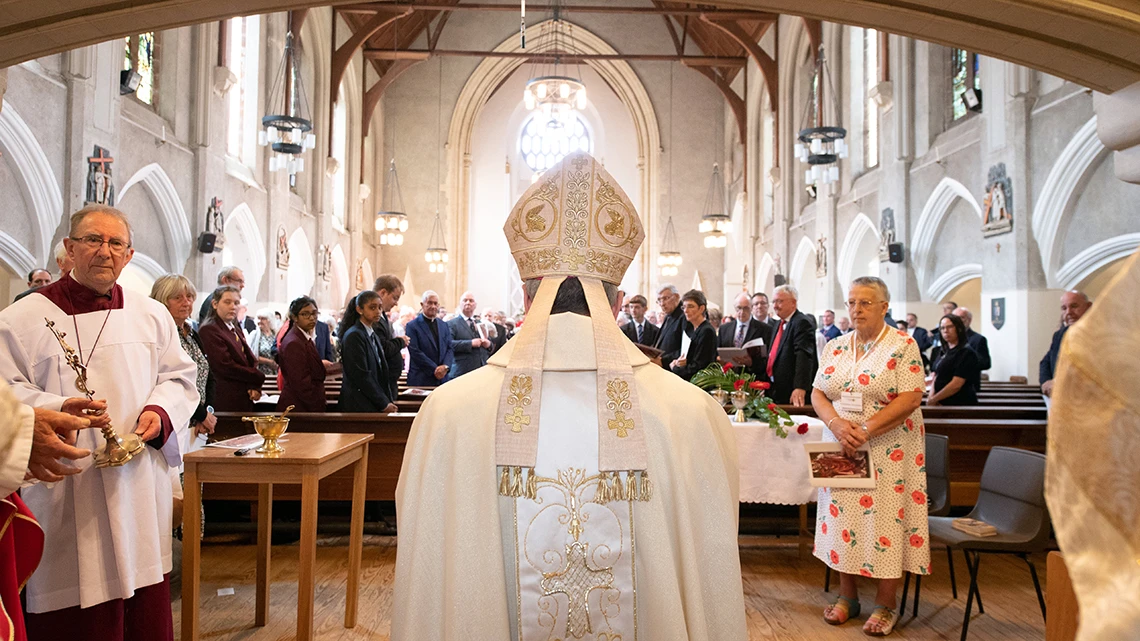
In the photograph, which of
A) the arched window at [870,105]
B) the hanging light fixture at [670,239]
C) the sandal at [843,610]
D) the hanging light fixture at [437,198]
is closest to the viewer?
the sandal at [843,610]

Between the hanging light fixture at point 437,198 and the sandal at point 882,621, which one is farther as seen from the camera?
the hanging light fixture at point 437,198

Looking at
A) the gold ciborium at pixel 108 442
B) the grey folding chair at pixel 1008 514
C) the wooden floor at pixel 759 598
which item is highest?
the gold ciborium at pixel 108 442

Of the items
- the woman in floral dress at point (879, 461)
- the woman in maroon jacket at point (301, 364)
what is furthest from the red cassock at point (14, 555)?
the woman in maroon jacket at point (301, 364)

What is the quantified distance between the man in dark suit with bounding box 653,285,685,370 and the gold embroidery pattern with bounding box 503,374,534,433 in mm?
5314

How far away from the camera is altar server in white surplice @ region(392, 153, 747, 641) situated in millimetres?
1841

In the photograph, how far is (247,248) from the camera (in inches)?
552

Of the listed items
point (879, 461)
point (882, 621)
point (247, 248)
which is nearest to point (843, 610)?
point (882, 621)

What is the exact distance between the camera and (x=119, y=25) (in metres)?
4.70

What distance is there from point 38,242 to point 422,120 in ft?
47.0

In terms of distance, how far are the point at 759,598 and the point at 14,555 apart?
130 inches

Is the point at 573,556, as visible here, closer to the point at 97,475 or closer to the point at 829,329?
the point at 97,475

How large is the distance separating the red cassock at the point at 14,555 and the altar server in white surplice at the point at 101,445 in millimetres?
828

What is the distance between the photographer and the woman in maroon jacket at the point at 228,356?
191 inches

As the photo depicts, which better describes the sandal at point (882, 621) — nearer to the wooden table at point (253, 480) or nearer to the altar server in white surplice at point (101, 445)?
the wooden table at point (253, 480)
